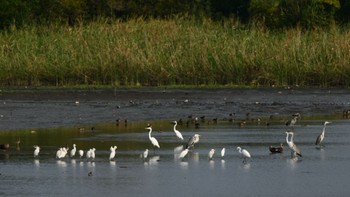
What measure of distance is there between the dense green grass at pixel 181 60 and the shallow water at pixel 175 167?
11392mm

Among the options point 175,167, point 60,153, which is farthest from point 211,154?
point 60,153

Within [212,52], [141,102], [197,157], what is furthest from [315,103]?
[197,157]

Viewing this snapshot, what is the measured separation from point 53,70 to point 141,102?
6509 mm

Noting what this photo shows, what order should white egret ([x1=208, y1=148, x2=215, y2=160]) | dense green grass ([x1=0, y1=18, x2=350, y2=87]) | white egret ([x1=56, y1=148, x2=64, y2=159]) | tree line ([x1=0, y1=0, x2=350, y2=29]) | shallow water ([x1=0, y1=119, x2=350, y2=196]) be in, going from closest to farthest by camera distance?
shallow water ([x1=0, y1=119, x2=350, y2=196])
white egret ([x1=56, y1=148, x2=64, y2=159])
white egret ([x1=208, y1=148, x2=215, y2=160])
dense green grass ([x1=0, y1=18, x2=350, y2=87])
tree line ([x1=0, y1=0, x2=350, y2=29])

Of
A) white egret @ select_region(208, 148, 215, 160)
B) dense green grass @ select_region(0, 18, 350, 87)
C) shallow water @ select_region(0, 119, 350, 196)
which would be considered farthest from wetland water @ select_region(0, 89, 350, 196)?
dense green grass @ select_region(0, 18, 350, 87)

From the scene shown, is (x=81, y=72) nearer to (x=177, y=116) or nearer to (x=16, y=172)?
(x=177, y=116)

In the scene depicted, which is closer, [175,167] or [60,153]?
[175,167]

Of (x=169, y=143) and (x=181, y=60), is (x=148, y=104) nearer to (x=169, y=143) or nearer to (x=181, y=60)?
(x=181, y=60)

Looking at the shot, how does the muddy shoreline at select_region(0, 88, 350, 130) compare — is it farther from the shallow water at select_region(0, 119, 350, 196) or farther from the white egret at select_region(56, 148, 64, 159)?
the white egret at select_region(56, 148, 64, 159)

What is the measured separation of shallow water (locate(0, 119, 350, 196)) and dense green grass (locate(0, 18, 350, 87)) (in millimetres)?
11392

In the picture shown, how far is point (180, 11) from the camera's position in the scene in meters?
48.7

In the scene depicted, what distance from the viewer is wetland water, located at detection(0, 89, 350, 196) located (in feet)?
46.5

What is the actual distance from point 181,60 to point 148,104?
6.09m

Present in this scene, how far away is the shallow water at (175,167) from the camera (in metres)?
13.9
